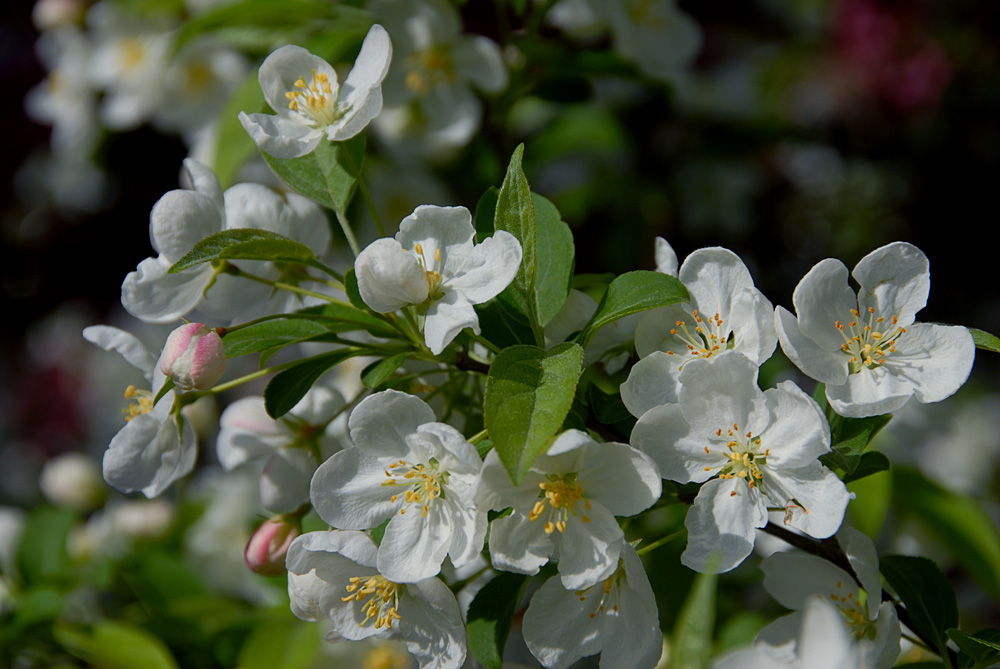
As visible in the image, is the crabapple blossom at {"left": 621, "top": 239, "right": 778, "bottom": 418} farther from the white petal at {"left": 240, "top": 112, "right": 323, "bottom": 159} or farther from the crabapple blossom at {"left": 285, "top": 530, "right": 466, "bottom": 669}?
the white petal at {"left": 240, "top": 112, "right": 323, "bottom": 159}

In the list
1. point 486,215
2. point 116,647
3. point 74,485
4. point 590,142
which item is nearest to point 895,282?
point 486,215

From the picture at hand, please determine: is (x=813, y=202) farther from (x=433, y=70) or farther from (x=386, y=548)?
(x=386, y=548)

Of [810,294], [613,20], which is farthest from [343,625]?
[613,20]

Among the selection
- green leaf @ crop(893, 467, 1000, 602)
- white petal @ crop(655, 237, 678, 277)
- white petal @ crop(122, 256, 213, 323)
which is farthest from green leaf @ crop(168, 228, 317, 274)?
green leaf @ crop(893, 467, 1000, 602)

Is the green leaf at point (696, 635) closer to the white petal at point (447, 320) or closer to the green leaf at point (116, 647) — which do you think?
the white petal at point (447, 320)

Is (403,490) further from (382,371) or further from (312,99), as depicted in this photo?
(312,99)

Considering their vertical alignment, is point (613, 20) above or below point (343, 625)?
above

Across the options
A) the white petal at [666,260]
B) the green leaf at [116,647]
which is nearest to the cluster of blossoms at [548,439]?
the white petal at [666,260]

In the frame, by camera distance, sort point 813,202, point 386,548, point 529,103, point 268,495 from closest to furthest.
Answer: point 386,548 < point 268,495 < point 529,103 < point 813,202
